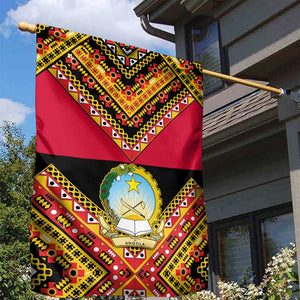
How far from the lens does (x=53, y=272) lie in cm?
422

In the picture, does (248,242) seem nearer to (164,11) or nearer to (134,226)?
(164,11)

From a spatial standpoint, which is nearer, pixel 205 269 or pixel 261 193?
pixel 205 269

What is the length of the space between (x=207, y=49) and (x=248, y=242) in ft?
11.5

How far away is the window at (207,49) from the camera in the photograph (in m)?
10.1

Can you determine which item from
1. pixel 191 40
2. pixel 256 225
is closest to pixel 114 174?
pixel 256 225

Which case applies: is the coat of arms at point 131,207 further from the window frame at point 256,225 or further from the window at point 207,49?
the window at point 207,49

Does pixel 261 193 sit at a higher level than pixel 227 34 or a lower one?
lower

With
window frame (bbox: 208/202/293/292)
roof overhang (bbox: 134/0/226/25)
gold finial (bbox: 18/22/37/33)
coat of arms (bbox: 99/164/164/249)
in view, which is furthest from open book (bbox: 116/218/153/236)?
roof overhang (bbox: 134/0/226/25)

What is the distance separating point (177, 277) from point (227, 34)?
11.1 feet

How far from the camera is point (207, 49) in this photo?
1046 centimetres

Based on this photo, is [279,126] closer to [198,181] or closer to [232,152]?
[232,152]

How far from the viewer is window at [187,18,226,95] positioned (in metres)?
10.1

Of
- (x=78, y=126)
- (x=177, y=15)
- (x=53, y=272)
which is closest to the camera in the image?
(x=53, y=272)

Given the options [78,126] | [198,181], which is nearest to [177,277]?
[198,181]
